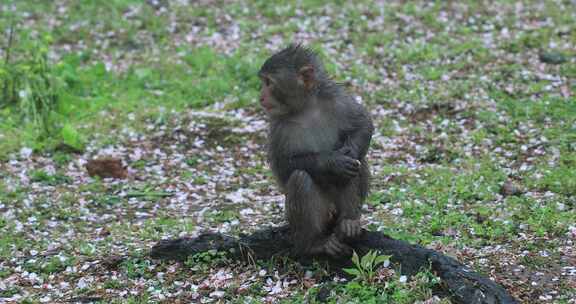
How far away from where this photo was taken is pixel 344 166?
6.34 meters

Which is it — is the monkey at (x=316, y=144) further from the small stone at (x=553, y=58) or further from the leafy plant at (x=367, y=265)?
the small stone at (x=553, y=58)

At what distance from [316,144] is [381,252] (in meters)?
0.94

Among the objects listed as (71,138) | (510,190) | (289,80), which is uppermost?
(289,80)

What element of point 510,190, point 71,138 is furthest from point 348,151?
point 71,138

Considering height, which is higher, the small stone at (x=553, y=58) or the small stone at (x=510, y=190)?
the small stone at (x=553, y=58)

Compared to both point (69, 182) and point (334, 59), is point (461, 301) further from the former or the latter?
point (334, 59)

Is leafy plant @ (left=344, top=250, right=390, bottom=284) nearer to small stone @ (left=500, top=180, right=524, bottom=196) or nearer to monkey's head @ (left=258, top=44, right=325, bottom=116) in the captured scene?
monkey's head @ (left=258, top=44, right=325, bottom=116)

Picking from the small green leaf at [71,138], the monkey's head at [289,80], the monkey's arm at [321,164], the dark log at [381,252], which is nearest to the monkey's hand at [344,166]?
the monkey's arm at [321,164]

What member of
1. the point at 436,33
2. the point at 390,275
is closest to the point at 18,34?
the point at 436,33

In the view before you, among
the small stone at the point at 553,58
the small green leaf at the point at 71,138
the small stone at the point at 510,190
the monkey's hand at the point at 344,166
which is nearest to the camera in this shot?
the monkey's hand at the point at 344,166

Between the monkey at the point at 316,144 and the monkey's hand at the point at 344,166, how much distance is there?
1 centimetres

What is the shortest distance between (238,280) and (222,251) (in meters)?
0.41

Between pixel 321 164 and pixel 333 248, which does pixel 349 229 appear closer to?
pixel 333 248

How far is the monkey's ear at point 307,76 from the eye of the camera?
6645mm
